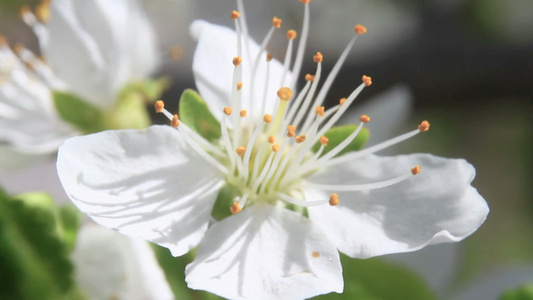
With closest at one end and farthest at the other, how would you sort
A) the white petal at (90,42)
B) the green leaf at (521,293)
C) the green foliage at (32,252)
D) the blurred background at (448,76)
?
the green foliage at (32,252)
the green leaf at (521,293)
the white petal at (90,42)
the blurred background at (448,76)

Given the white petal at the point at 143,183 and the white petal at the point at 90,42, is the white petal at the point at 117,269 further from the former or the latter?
the white petal at the point at 90,42

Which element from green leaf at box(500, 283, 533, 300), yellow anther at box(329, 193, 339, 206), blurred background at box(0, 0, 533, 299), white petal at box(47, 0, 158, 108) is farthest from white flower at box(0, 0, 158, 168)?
green leaf at box(500, 283, 533, 300)

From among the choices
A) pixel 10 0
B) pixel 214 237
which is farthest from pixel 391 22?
pixel 214 237

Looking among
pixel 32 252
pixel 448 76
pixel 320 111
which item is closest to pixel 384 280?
pixel 320 111

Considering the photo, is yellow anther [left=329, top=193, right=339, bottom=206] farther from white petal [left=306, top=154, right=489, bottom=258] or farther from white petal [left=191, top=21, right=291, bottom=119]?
white petal [left=191, top=21, right=291, bottom=119]

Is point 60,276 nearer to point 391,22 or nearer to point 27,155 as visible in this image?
point 27,155

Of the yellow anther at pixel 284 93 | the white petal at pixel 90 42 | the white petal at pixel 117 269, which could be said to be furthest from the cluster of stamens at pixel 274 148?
the white petal at pixel 90 42

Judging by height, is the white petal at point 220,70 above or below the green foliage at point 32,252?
above
